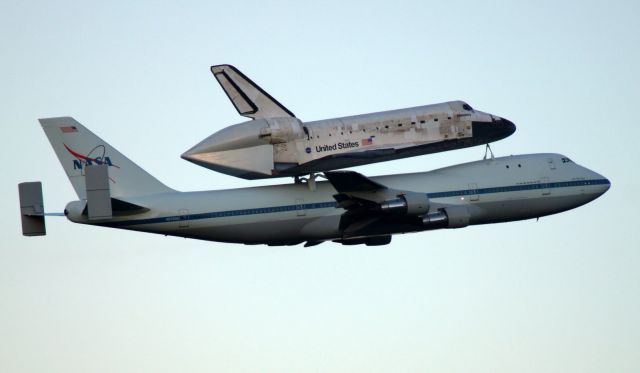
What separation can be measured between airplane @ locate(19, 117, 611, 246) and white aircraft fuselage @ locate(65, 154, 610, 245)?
0.17 feet

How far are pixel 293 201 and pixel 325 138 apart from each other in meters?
5.71

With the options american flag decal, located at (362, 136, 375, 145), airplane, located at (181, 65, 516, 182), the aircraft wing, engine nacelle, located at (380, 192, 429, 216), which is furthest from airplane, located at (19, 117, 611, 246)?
the aircraft wing

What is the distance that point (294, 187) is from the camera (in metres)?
65.6

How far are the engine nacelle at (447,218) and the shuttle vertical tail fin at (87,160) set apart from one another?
542 inches

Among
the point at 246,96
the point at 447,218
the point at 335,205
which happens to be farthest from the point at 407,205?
the point at 246,96

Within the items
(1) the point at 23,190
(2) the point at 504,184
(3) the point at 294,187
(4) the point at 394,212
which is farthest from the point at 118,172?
(2) the point at 504,184

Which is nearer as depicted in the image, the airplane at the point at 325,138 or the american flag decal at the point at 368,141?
the airplane at the point at 325,138

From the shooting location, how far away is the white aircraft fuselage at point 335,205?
2539 inches

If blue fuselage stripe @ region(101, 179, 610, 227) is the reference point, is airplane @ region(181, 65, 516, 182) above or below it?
above

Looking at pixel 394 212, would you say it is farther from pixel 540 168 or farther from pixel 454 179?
pixel 540 168

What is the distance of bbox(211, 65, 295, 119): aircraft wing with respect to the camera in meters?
62.2

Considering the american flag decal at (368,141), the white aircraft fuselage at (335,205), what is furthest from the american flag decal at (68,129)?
the american flag decal at (368,141)

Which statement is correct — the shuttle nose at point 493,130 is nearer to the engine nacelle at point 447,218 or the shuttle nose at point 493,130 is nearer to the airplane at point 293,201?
the airplane at point 293,201

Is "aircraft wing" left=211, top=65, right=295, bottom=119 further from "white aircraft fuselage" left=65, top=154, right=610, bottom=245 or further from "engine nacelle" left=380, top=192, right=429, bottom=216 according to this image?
"engine nacelle" left=380, top=192, right=429, bottom=216
